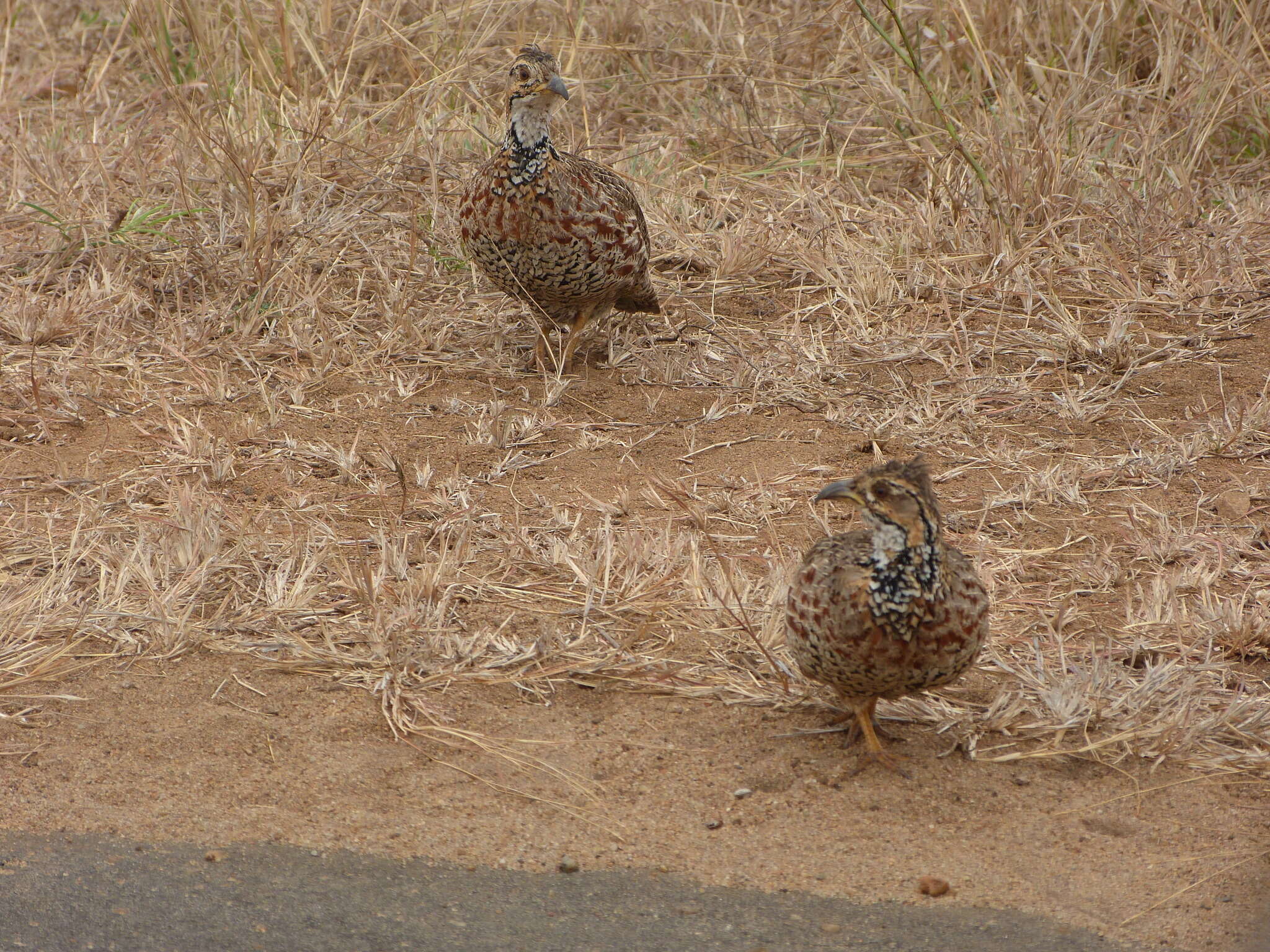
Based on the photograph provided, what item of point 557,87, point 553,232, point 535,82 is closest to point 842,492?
point 553,232

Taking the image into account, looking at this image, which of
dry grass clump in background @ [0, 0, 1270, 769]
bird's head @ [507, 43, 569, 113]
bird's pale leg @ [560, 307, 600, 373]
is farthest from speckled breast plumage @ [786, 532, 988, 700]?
bird's head @ [507, 43, 569, 113]

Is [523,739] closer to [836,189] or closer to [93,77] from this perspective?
[836,189]

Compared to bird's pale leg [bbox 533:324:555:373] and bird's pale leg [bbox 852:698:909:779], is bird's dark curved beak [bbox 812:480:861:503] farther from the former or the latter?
bird's pale leg [bbox 533:324:555:373]

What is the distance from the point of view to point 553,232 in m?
5.72

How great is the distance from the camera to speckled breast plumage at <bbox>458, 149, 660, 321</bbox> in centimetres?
571

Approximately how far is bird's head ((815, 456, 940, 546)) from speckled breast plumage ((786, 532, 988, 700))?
0.09 metres

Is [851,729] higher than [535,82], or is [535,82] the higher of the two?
[535,82]

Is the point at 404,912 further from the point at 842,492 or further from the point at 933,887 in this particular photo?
the point at 842,492

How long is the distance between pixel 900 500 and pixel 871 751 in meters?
0.73

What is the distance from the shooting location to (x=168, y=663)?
4.11 meters

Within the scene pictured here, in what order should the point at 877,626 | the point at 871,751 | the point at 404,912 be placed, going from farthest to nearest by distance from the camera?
1. the point at 871,751
2. the point at 877,626
3. the point at 404,912

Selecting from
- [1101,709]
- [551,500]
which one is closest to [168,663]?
[551,500]

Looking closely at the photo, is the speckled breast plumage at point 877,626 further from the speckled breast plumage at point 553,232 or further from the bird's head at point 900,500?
the speckled breast plumage at point 553,232

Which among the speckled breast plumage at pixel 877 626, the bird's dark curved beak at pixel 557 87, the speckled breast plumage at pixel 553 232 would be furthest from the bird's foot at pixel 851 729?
the bird's dark curved beak at pixel 557 87
